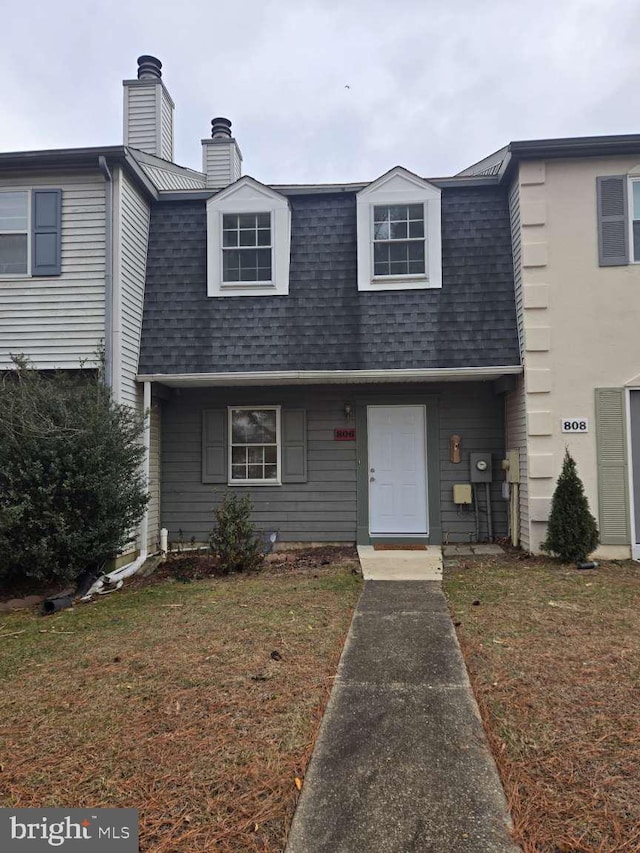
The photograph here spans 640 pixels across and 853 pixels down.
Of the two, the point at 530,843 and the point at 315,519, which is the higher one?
the point at 315,519

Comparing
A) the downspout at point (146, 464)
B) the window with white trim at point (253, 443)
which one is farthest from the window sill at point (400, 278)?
the downspout at point (146, 464)

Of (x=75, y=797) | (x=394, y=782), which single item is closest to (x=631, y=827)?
(x=394, y=782)

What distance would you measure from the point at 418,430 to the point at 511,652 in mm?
4476

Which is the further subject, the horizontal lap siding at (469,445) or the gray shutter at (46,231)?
the horizontal lap siding at (469,445)

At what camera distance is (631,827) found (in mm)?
2031

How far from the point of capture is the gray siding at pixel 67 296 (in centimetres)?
698

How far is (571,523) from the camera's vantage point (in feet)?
21.3

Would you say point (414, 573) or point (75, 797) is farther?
point (414, 573)

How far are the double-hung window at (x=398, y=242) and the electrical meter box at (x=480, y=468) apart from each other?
275 cm

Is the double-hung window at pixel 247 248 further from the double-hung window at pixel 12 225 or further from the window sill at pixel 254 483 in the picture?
the window sill at pixel 254 483

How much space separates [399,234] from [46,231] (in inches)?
187

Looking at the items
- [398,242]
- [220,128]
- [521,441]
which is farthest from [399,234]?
[220,128]

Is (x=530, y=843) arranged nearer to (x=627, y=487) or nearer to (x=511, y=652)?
(x=511, y=652)

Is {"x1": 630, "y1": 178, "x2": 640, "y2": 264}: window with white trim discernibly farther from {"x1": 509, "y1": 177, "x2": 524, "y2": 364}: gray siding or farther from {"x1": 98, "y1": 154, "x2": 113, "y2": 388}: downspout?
{"x1": 98, "y1": 154, "x2": 113, "y2": 388}: downspout
